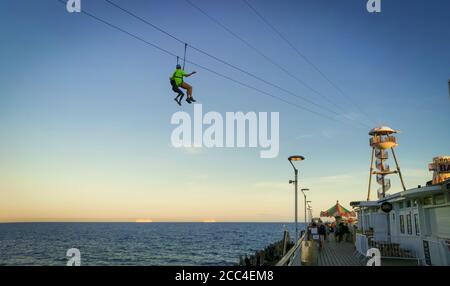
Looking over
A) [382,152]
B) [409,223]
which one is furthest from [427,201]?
[382,152]

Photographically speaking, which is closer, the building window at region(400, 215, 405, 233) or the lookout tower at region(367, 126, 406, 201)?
the building window at region(400, 215, 405, 233)

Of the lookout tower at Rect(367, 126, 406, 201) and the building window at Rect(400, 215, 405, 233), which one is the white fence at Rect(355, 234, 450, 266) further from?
the lookout tower at Rect(367, 126, 406, 201)

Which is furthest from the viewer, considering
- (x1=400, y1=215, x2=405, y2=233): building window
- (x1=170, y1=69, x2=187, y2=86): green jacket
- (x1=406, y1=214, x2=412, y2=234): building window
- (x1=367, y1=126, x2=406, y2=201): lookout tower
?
(x1=367, y1=126, x2=406, y2=201): lookout tower

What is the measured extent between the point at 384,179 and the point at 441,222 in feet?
100

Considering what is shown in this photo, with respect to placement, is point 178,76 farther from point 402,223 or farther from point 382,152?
point 382,152

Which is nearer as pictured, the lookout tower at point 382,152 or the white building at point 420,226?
the white building at point 420,226

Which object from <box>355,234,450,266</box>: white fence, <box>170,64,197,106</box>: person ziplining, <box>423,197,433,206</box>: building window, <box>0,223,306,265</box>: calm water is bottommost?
<box>0,223,306,265</box>: calm water

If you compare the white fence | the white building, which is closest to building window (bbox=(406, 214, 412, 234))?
the white building

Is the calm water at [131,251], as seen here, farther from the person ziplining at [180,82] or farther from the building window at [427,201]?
the person ziplining at [180,82]

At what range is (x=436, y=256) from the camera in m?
13.3

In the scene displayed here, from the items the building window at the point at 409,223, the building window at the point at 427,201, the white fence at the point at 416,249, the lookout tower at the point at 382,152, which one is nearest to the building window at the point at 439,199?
the building window at the point at 427,201
